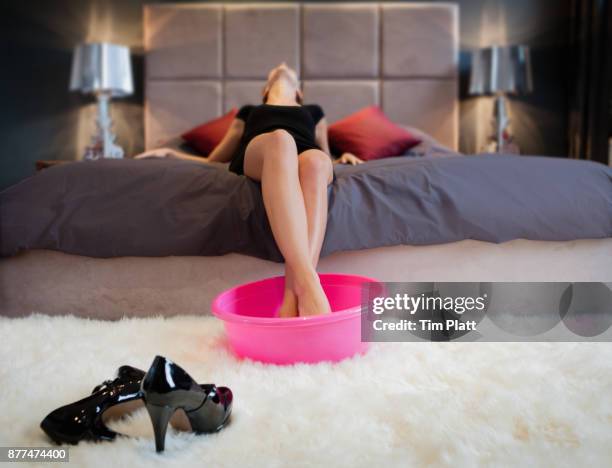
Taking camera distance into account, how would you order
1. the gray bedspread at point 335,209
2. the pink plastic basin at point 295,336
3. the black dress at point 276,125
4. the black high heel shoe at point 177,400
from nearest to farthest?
1. the black high heel shoe at point 177,400
2. the pink plastic basin at point 295,336
3. the gray bedspread at point 335,209
4. the black dress at point 276,125

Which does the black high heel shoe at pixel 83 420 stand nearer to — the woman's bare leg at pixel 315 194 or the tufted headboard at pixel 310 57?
the woman's bare leg at pixel 315 194

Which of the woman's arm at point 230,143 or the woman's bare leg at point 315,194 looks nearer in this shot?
the woman's bare leg at point 315,194

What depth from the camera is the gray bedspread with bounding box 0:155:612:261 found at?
1588 mm

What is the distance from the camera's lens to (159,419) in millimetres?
841

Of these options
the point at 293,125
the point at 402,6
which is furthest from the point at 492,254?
the point at 402,6

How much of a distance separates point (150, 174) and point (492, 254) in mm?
1160

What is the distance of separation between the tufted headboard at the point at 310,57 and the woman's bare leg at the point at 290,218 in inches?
87.7

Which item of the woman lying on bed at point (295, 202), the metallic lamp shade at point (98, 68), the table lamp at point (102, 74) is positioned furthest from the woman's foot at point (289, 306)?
the metallic lamp shade at point (98, 68)

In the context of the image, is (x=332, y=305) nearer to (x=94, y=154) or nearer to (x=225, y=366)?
(x=225, y=366)

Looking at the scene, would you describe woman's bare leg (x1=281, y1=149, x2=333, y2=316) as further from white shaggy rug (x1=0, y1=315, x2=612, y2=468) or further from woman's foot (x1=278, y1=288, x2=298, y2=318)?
white shaggy rug (x1=0, y1=315, x2=612, y2=468)

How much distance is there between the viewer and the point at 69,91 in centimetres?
365

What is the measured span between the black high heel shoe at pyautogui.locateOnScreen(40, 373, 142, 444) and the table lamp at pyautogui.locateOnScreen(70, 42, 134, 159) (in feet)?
8.30

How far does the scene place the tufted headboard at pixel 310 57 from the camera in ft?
11.6

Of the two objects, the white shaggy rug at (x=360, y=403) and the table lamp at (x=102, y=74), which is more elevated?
the table lamp at (x=102, y=74)
